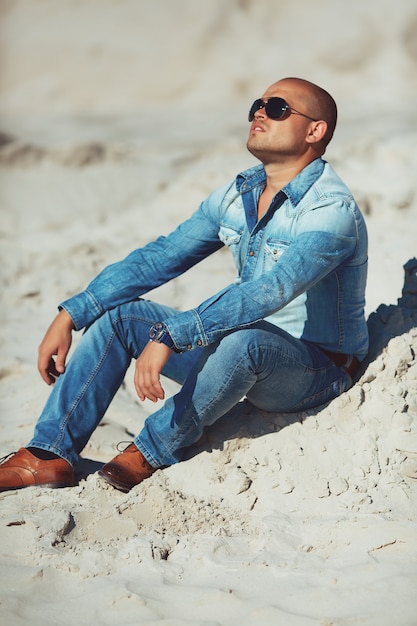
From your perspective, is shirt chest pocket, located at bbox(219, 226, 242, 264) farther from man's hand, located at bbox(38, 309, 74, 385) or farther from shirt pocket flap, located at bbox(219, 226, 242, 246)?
man's hand, located at bbox(38, 309, 74, 385)

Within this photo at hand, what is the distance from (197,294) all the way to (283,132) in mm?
2168

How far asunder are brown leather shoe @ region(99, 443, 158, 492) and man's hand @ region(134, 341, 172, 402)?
448mm

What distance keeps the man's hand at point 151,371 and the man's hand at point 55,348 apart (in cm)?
51

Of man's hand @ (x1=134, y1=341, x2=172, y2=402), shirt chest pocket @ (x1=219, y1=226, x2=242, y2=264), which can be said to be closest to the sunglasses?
shirt chest pocket @ (x1=219, y1=226, x2=242, y2=264)

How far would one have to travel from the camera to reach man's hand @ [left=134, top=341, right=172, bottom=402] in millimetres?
2926

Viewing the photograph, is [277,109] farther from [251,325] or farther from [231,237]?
[251,325]

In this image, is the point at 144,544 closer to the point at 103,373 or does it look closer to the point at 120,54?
the point at 103,373

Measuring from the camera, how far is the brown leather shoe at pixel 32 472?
330cm

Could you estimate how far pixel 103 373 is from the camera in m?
3.41

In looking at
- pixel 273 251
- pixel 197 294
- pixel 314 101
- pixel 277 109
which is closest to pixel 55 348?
pixel 273 251

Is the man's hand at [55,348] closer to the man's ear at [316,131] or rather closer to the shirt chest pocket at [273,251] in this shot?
the shirt chest pocket at [273,251]

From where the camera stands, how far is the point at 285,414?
3.39 m

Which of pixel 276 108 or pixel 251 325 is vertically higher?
pixel 276 108

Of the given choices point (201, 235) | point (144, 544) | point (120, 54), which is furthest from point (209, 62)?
point (144, 544)
